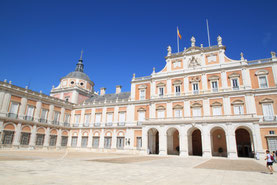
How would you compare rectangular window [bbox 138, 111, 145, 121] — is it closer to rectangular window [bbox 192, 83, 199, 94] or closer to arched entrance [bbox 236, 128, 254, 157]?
rectangular window [bbox 192, 83, 199, 94]

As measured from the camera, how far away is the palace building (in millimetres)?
24984

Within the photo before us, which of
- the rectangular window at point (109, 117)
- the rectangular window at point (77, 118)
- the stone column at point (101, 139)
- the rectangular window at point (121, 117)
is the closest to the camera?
the rectangular window at point (121, 117)

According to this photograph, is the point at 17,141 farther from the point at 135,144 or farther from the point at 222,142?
the point at 222,142

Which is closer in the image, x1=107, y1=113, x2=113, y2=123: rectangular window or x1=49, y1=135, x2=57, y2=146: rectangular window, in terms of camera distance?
x1=49, y1=135, x2=57, y2=146: rectangular window

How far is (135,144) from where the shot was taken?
31953 millimetres

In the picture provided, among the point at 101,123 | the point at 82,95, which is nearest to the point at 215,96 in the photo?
the point at 101,123

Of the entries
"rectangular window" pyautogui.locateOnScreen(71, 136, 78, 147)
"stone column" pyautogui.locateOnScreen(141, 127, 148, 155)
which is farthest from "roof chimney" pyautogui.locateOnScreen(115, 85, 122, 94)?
"stone column" pyautogui.locateOnScreen(141, 127, 148, 155)

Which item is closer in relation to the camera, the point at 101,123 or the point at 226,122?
the point at 226,122

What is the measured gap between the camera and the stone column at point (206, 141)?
2402 cm

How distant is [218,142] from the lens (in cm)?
2711

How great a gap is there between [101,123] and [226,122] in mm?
22483

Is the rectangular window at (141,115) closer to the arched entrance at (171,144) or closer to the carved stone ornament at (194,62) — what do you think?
the arched entrance at (171,144)

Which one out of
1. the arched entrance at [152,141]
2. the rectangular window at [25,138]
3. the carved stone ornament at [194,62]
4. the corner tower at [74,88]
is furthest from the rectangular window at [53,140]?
the carved stone ornament at [194,62]

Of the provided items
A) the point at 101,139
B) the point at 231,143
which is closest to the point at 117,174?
the point at 231,143
